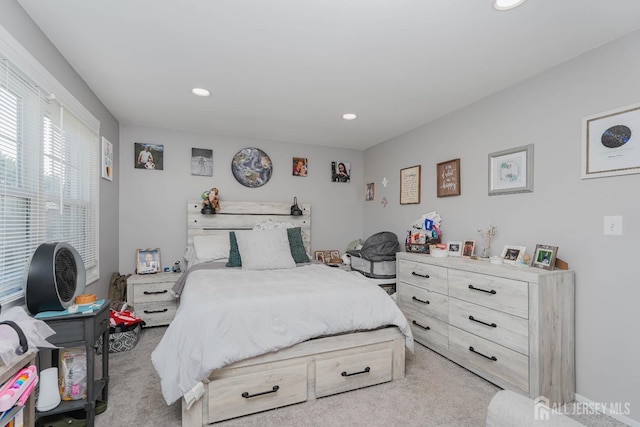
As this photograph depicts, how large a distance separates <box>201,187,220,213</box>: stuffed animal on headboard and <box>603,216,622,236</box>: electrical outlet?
3690mm

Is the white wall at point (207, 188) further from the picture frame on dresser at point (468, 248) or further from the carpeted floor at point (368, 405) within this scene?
the picture frame on dresser at point (468, 248)

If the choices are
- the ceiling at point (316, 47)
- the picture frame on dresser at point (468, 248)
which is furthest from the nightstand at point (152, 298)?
the picture frame on dresser at point (468, 248)

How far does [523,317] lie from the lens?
6.86 feet

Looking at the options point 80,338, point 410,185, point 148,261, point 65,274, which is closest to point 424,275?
point 410,185

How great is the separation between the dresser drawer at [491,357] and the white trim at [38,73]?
342cm

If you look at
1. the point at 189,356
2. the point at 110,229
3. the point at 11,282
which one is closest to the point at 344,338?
the point at 189,356

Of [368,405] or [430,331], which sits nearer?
[368,405]

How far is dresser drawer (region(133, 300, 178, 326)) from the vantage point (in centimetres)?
339

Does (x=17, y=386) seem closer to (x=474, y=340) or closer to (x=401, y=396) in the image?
(x=401, y=396)

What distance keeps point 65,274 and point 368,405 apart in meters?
2.05

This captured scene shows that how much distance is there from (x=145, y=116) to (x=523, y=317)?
3.98 metres

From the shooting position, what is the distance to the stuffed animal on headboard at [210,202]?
3.90 meters

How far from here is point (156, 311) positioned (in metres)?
3.44

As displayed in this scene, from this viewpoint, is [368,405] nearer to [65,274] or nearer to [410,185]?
[65,274]
